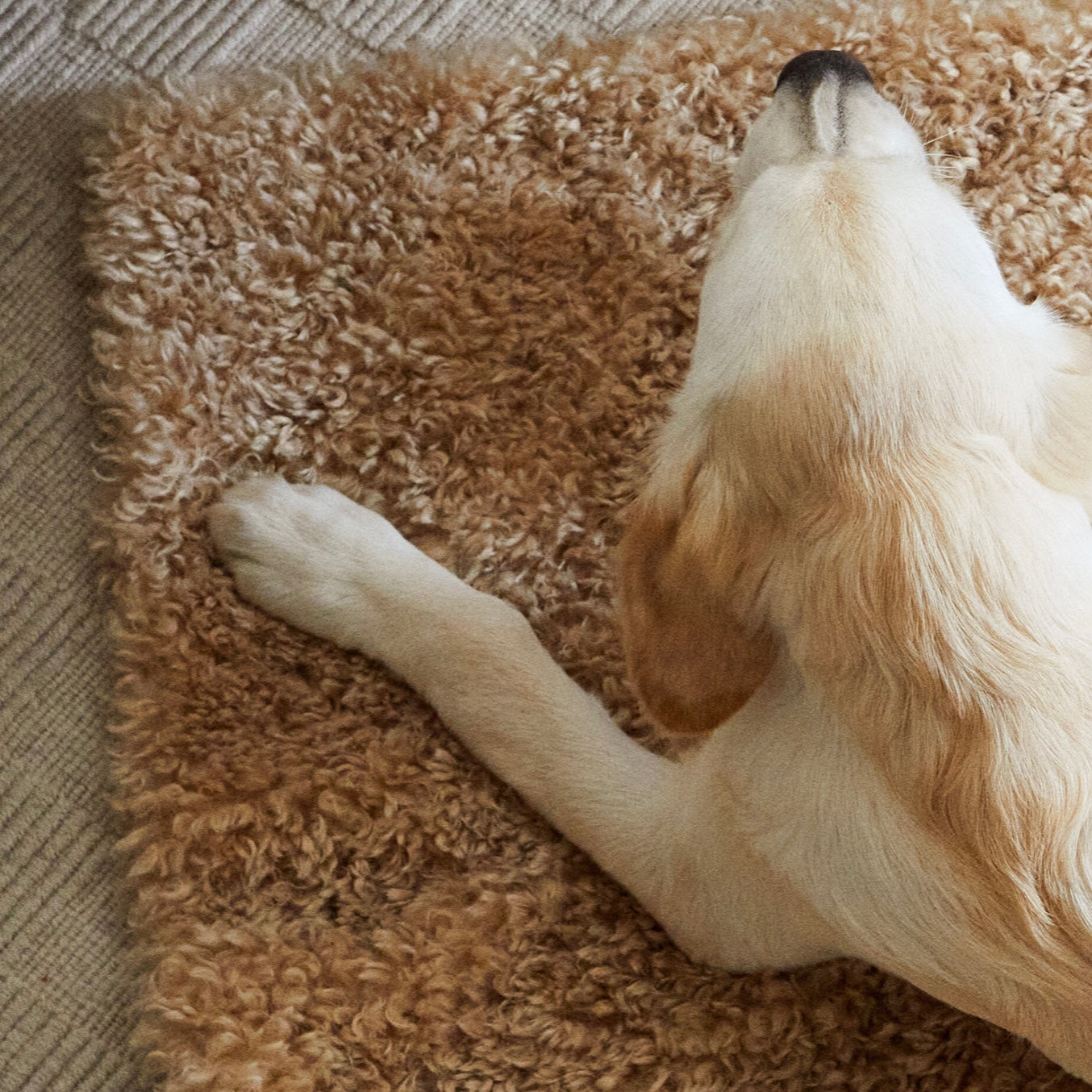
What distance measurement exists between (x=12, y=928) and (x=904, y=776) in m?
1.04

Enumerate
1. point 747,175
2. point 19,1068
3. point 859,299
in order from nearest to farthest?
point 859,299 < point 747,175 < point 19,1068

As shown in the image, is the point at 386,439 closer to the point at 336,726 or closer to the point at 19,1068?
the point at 336,726

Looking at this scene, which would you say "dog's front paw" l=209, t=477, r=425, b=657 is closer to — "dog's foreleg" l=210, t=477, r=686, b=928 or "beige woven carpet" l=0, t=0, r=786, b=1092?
"dog's foreleg" l=210, t=477, r=686, b=928

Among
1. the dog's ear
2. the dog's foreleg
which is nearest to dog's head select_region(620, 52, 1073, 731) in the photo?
the dog's ear

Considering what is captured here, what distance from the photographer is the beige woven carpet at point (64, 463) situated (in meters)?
1.42

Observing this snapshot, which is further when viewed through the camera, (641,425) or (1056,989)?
(641,425)

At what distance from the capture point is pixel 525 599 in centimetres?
152

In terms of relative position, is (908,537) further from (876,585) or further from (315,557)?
(315,557)

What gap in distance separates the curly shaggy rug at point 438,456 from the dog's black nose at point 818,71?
303 mm

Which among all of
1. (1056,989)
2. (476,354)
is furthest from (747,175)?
(1056,989)

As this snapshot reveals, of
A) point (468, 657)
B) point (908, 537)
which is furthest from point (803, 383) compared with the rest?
point (468, 657)

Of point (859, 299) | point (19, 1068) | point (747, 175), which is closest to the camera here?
point (859, 299)

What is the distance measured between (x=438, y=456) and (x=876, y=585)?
691 mm

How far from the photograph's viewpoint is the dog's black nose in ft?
4.17
